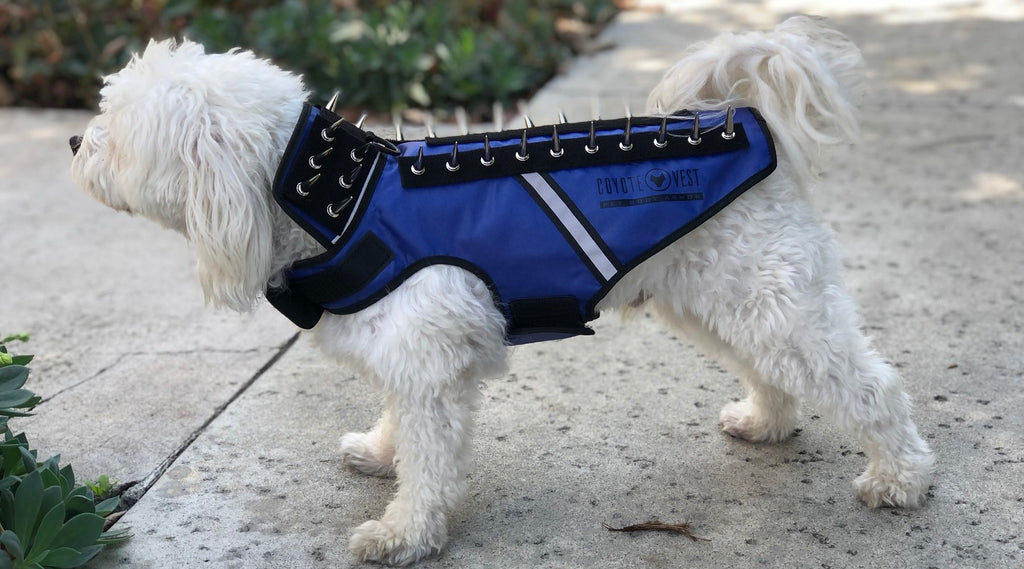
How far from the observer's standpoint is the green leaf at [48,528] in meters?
2.65

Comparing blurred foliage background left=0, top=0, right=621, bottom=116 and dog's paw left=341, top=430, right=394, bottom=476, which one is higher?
blurred foliage background left=0, top=0, right=621, bottom=116

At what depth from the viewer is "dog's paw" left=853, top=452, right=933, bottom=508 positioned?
9.96 ft

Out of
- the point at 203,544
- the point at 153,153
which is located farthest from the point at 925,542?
the point at 153,153

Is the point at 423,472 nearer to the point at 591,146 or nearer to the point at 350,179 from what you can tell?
the point at 350,179

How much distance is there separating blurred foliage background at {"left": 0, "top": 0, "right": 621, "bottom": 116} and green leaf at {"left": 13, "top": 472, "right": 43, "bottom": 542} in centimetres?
442

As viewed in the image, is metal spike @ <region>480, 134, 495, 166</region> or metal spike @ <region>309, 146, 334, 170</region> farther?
metal spike @ <region>480, 134, 495, 166</region>

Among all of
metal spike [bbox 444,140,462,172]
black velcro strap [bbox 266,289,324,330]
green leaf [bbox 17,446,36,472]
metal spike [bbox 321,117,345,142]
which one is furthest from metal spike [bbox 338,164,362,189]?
green leaf [bbox 17,446,36,472]

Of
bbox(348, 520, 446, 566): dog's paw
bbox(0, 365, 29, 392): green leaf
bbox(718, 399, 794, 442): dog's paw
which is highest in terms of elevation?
bbox(0, 365, 29, 392): green leaf

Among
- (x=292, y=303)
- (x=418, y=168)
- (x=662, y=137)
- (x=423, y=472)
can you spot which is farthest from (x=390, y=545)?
(x=662, y=137)

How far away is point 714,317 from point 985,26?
255 inches

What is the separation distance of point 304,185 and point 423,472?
88cm

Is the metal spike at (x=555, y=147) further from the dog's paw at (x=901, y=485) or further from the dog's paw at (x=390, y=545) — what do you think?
the dog's paw at (x=901, y=485)

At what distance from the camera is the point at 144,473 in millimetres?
3357

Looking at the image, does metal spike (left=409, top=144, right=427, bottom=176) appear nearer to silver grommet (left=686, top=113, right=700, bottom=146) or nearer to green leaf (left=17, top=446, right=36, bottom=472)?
silver grommet (left=686, top=113, right=700, bottom=146)
